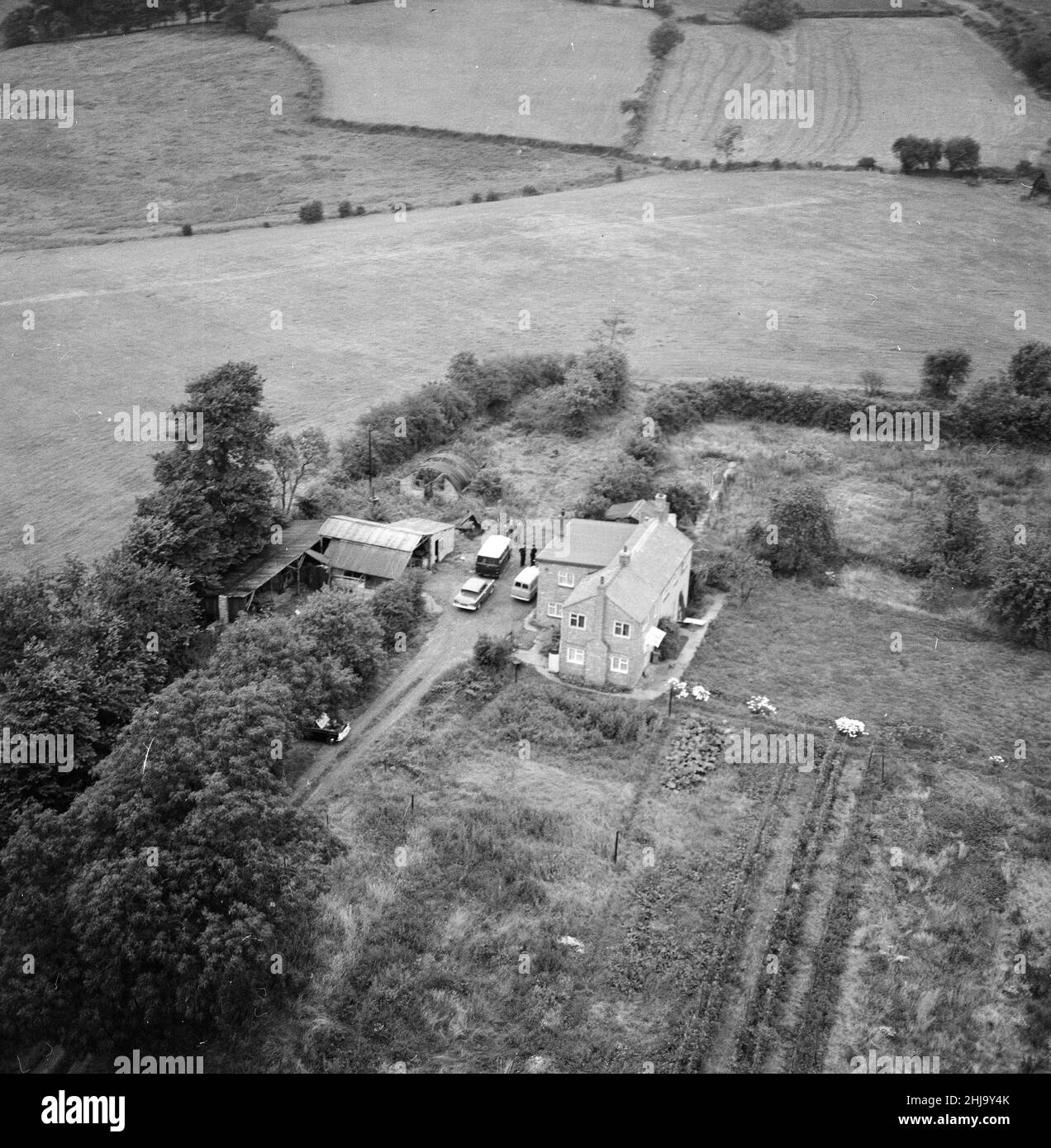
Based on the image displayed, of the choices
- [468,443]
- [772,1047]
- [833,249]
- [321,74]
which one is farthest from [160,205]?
[772,1047]

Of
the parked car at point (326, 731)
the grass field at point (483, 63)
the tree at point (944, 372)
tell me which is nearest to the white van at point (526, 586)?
the parked car at point (326, 731)

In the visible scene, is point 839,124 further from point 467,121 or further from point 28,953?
point 28,953

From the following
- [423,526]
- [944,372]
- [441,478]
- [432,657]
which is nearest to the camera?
[432,657]

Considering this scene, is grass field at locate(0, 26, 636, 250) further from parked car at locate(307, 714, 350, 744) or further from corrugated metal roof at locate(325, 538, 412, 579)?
parked car at locate(307, 714, 350, 744)

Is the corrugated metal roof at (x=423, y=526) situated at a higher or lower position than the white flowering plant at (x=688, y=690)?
higher

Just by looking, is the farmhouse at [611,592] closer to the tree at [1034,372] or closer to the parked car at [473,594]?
the parked car at [473,594]

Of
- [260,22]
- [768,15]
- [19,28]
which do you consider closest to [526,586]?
[260,22]

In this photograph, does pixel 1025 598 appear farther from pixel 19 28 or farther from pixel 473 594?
pixel 19 28
